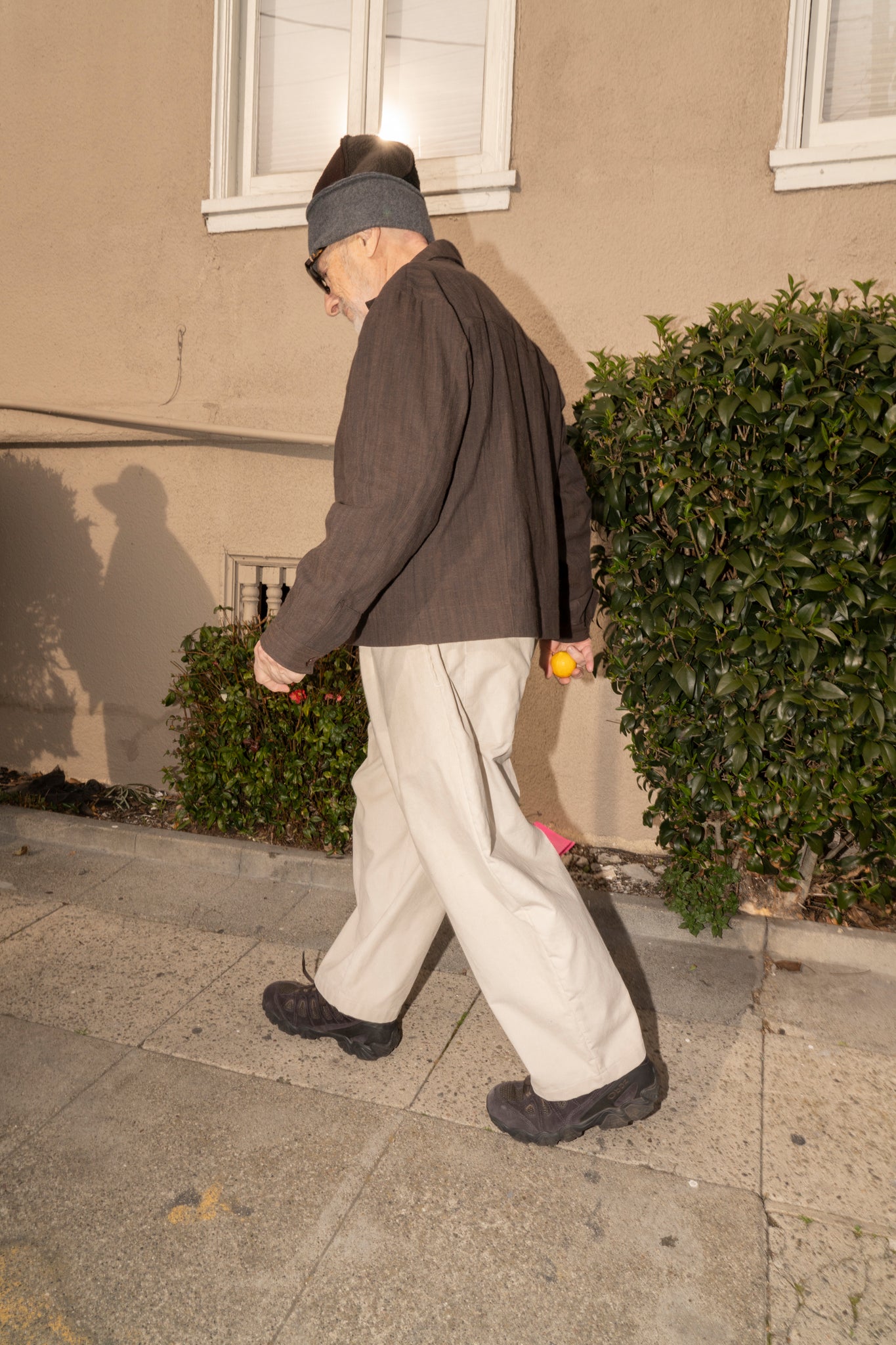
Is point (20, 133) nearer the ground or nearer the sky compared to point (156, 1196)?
nearer the sky

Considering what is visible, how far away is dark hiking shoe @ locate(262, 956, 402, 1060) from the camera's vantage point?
254cm

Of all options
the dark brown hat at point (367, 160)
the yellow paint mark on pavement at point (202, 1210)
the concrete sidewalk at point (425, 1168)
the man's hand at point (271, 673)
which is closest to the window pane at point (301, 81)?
the dark brown hat at point (367, 160)

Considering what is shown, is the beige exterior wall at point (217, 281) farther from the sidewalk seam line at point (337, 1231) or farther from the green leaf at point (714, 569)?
the sidewalk seam line at point (337, 1231)

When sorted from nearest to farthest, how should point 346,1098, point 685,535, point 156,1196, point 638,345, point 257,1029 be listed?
1. point 156,1196
2. point 346,1098
3. point 257,1029
4. point 685,535
5. point 638,345

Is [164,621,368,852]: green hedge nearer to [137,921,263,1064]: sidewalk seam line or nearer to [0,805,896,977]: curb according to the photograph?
[0,805,896,977]: curb

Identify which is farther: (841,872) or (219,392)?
(219,392)

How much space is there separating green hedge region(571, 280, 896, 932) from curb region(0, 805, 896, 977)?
0.12 meters

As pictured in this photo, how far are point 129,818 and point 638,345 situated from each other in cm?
340

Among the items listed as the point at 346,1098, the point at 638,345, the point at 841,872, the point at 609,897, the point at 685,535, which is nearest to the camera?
the point at 346,1098

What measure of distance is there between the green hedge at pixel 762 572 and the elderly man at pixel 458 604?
0.89m

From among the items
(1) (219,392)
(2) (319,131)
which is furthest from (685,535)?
(2) (319,131)

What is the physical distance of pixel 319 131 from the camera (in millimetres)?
4691

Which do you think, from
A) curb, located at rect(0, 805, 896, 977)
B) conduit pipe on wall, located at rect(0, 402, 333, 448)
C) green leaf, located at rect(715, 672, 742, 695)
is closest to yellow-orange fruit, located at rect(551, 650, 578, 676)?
green leaf, located at rect(715, 672, 742, 695)

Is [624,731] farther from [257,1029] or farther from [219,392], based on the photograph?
[219,392]
